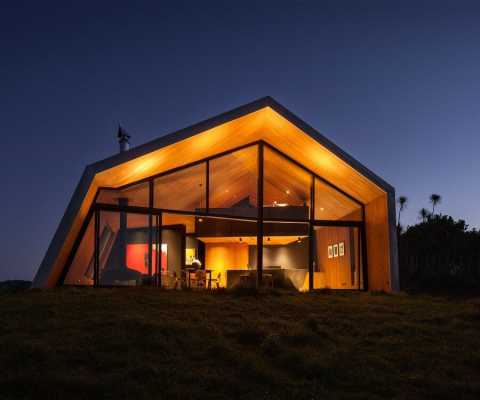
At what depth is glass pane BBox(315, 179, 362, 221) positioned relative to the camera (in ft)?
48.8

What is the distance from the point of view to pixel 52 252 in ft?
36.9

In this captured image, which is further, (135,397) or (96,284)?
Answer: (96,284)

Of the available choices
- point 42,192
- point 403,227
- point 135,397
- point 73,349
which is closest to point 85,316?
point 73,349

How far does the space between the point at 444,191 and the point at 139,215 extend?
43.0 m

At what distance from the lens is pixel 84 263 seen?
12.5 metres

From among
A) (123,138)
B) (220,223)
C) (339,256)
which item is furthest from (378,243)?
(123,138)

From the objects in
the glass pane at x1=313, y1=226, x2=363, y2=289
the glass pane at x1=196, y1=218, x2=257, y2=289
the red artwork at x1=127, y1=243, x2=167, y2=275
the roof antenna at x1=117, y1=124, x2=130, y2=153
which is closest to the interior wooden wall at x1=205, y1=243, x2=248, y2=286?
the glass pane at x1=196, y1=218, x2=257, y2=289

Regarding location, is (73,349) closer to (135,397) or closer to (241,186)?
(135,397)

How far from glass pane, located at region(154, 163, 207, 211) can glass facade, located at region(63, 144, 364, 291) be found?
0.03 meters

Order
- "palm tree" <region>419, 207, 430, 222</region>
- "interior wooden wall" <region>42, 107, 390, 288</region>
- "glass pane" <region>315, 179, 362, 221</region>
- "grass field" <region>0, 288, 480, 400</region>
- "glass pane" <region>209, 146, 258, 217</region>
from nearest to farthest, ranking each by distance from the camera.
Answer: "grass field" <region>0, 288, 480, 400</region>, "interior wooden wall" <region>42, 107, 390, 288</region>, "glass pane" <region>209, 146, 258, 217</region>, "glass pane" <region>315, 179, 362, 221</region>, "palm tree" <region>419, 207, 430, 222</region>

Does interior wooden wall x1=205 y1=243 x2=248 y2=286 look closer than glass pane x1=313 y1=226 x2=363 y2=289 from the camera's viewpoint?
No

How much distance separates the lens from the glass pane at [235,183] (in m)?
14.3

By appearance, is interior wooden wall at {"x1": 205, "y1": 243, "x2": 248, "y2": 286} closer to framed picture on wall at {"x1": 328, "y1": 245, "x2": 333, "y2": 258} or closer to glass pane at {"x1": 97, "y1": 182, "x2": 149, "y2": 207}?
framed picture on wall at {"x1": 328, "y1": 245, "x2": 333, "y2": 258}

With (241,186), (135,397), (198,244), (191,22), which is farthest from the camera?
(198,244)
